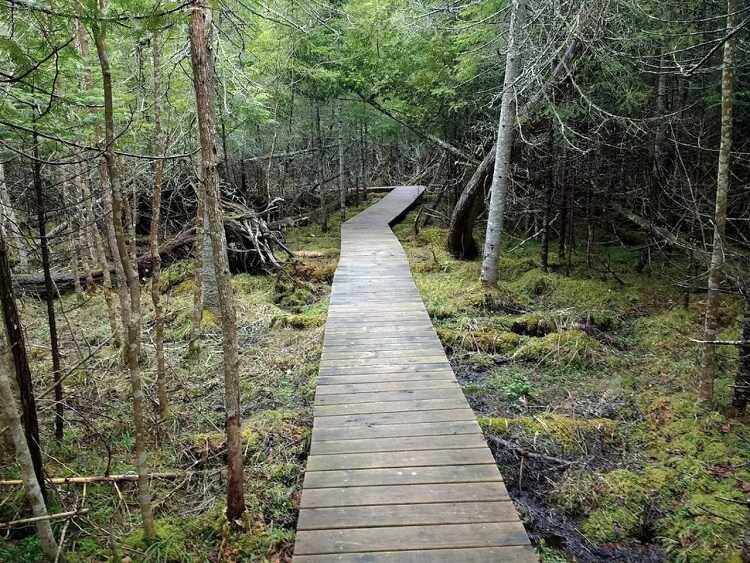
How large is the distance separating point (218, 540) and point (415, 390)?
2.33m

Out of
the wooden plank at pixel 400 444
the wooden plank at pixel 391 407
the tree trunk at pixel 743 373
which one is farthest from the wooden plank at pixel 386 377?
the tree trunk at pixel 743 373

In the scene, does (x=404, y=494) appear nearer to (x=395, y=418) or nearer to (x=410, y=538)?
(x=410, y=538)

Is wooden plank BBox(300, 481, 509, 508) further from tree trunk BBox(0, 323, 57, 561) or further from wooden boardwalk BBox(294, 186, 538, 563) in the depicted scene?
tree trunk BBox(0, 323, 57, 561)

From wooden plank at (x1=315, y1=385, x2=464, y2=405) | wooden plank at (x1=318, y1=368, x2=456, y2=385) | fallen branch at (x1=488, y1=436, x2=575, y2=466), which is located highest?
wooden plank at (x1=318, y1=368, x2=456, y2=385)

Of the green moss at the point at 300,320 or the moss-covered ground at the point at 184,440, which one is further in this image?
the green moss at the point at 300,320

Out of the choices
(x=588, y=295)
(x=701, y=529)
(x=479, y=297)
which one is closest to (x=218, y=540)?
(x=701, y=529)

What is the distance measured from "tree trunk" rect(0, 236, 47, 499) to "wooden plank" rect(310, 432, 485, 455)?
1964mm

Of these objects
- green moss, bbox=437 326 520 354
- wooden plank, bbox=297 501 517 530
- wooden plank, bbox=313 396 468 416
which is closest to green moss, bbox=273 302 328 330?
green moss, bbox=437 326 520 354

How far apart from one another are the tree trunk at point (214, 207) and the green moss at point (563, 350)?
482cm

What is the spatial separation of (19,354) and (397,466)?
2.78 meters

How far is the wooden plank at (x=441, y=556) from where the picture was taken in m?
3.00

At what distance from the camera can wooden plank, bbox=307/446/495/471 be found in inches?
156

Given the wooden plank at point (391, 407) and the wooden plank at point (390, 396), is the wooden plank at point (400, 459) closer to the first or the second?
the wooden plank at point (391, 407)

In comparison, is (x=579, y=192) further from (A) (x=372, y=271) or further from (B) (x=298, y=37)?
(B) (x=298, y=37)
